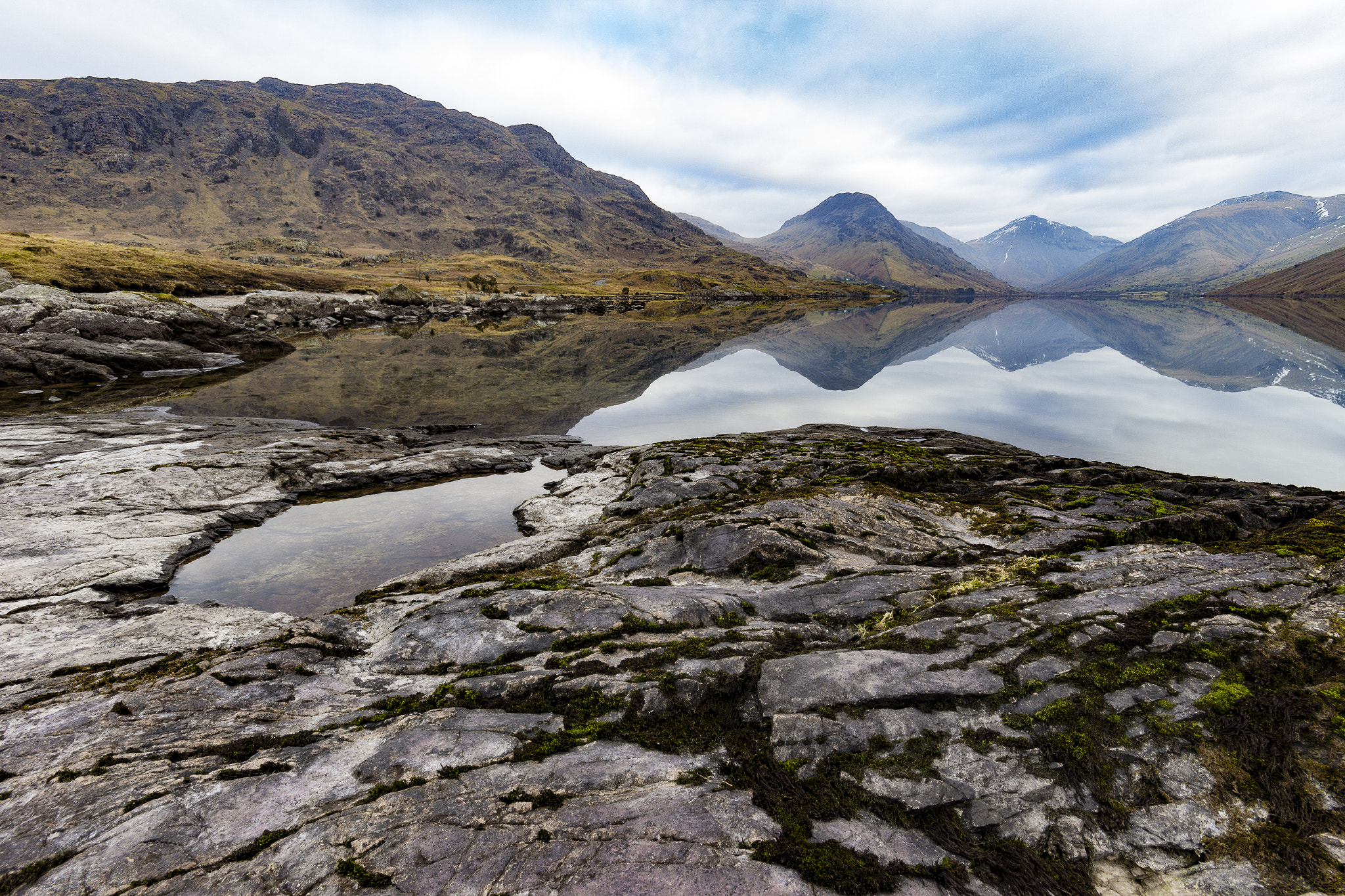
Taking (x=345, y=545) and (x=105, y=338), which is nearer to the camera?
(x=345, y=545)

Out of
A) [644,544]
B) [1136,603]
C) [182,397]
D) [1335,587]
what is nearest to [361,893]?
[644,544]

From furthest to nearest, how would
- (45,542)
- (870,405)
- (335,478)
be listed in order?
(870,405) < (335,478) < (45,542)

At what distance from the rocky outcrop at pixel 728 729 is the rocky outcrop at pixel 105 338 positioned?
1828 inches

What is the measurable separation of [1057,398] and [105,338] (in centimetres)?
9741

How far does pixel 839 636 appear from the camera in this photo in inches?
467

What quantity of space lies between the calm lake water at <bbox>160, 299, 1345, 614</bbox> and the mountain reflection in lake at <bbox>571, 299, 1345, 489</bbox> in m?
0.27

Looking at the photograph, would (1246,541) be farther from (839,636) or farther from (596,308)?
(596,308)

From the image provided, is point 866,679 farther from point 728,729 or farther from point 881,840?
point 881,840

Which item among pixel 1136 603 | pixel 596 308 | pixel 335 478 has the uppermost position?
pixel 596 308

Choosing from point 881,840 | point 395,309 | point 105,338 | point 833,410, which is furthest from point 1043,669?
point 395,309

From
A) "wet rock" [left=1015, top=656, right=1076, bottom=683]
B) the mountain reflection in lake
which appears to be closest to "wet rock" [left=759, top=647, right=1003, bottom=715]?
"wet rock" [left=1015, top=656, right=1076, bottom=683]

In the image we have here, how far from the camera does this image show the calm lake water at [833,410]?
798 inches

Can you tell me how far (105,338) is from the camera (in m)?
52.6

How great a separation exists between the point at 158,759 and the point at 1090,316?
235 meters
